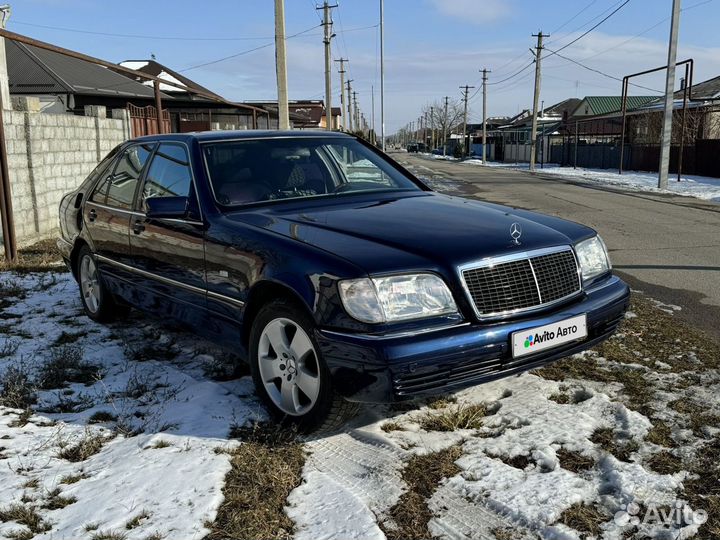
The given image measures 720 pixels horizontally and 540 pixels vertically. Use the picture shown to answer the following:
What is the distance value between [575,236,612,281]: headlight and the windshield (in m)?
1.45

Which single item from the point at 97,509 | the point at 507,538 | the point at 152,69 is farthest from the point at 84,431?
the point at 152,69

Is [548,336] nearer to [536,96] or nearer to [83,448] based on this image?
[83,448]

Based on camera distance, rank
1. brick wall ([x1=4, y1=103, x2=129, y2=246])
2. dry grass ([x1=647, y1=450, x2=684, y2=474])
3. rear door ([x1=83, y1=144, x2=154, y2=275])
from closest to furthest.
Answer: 1. dry grass ([x1=647, y1=450, x2=684, y2=474])
2. rear door ([x1=83, y1=144, x2=154, y2=275])
3. brick wall ([x1=4, y1=103, x2=129, y2=246])

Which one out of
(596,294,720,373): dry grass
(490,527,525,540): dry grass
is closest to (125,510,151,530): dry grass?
(490,527,525,540): dry grass

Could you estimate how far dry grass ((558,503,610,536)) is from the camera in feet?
8.05

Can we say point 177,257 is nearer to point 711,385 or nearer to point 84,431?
point 84,431

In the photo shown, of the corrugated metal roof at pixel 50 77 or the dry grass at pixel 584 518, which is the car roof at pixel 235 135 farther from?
the corrugated metal roof at pixel 50 77

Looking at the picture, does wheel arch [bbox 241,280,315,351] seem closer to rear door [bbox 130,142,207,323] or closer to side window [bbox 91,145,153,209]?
rear door [bbox 130,142,207,323]

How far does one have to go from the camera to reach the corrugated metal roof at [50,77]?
22328 millimetres

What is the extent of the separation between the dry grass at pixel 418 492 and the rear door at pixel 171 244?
1.67m

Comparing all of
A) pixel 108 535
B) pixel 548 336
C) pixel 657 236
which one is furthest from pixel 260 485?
pixel 657 236

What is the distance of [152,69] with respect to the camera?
40.8m

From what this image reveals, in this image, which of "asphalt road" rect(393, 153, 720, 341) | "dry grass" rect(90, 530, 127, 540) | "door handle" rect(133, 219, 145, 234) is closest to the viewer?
"dry grass" rect(90, 530, 127, 540)

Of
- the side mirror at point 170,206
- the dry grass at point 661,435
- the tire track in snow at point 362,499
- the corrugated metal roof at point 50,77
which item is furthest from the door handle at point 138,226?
the corrugated metal roof at point 50,77
